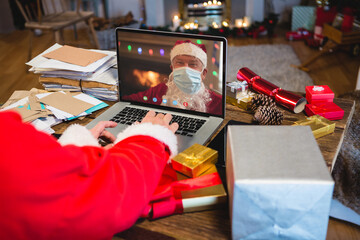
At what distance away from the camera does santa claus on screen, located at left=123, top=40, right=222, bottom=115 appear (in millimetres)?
1196

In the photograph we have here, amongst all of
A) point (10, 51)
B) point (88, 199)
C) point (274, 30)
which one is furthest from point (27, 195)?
point (274, 30)

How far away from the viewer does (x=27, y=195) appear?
59cm

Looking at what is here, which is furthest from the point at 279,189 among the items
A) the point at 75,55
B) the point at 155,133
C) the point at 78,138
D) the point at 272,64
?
the point at 272,64

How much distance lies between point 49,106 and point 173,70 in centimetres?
46

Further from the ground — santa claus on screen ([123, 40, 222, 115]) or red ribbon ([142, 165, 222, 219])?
santa claus on screen ([123, 40, 222, 115])

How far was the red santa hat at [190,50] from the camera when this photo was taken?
3.88 ft

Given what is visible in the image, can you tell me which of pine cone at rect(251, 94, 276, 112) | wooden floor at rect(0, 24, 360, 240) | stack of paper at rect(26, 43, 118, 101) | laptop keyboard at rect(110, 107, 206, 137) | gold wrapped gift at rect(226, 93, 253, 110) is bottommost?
wooden floor at rect(0, 24, 360, 240)

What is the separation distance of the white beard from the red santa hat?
0.08 metres

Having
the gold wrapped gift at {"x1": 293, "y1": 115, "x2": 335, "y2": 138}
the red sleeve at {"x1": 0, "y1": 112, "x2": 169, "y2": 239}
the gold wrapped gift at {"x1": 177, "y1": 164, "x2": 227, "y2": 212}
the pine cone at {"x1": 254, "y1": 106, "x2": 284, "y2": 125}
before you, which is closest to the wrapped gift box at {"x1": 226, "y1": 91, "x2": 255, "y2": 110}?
the pine cone at {"x1": 254, "y1": 106, "x2": 284, "y2": 125}

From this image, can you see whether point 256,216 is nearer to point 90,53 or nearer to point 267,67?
point 90,53

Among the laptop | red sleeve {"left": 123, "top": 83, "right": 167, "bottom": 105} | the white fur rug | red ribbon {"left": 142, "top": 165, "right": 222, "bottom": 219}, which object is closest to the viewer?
red ribbon {"left": 142, "top": 165, "right": 222, "bottom": 219}

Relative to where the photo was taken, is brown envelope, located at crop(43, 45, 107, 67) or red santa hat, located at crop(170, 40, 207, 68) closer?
red santa hat, located at crop(170, 40, 207, 68)

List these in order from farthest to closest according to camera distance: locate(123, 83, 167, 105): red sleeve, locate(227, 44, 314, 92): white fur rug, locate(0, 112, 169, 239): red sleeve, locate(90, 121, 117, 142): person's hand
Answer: locate(227, 44, 314, 92): white fur rug, locate(123, 83, 167, 105): red sleeve, locate(90, 121, 117, 142): person's hand, locate(0, 112, 169, 239): red sleeve

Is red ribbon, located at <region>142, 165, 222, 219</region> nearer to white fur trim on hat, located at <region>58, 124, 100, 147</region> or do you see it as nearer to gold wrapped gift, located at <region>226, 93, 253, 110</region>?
white fur trim on hat, located at <region>58, 124, 100, 147</region>
